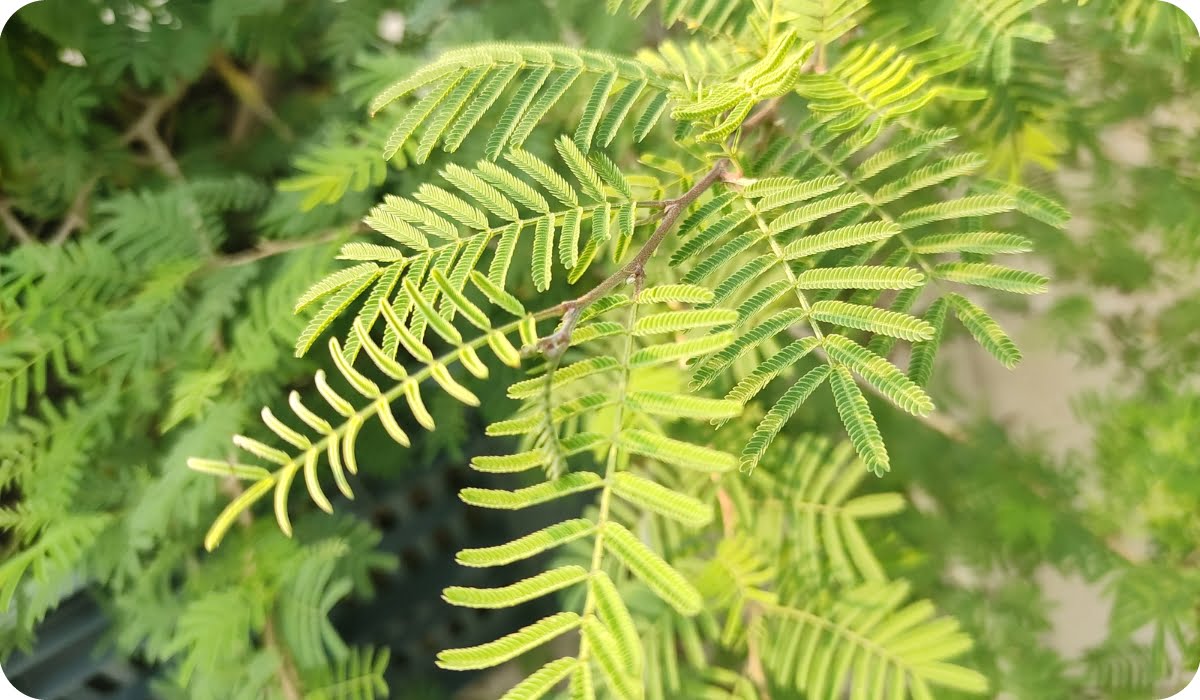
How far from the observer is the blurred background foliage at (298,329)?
0.45 meters

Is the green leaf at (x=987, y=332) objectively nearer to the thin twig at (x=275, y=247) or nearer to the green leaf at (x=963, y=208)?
the green leaf at (x=963, y=208)

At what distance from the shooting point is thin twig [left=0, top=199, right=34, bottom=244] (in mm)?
544

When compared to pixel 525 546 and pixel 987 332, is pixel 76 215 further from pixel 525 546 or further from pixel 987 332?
pixel 987 332

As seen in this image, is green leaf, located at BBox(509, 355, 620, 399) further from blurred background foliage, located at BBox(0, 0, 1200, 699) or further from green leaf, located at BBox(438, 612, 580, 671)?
blurred background foliage, located at BBox(0, 0, 1200, 699)

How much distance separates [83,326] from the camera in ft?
1.55

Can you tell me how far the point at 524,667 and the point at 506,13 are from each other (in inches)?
21.7

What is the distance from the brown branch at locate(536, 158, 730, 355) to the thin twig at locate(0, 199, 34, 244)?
472 mm

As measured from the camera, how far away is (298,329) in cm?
→ 44

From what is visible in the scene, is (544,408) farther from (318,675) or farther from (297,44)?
(297,44)

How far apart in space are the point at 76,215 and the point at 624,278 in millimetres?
466

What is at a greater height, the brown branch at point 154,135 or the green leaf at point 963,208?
the green leaf at point 963,208

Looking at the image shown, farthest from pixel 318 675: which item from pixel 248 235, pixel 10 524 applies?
pixel 248 235

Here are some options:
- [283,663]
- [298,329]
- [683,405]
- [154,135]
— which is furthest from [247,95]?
[683,405]

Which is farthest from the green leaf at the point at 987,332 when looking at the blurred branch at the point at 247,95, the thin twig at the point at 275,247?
the blurred branch at the point at 247,95
